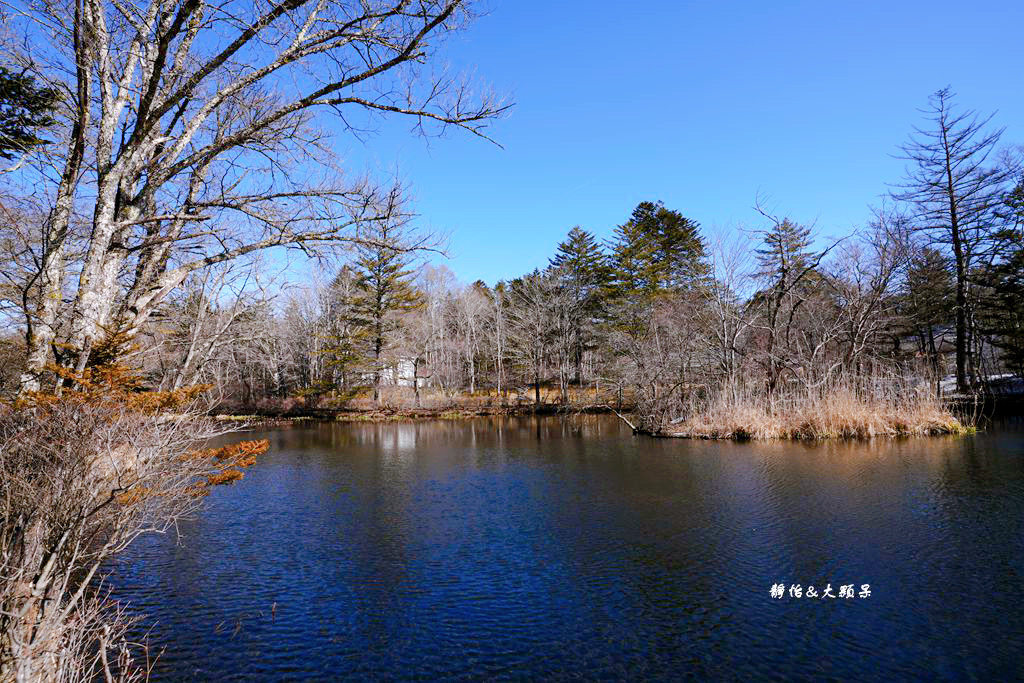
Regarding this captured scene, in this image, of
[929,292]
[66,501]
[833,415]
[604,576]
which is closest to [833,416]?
[833,415]

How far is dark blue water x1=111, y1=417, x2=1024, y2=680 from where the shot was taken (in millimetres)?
4812

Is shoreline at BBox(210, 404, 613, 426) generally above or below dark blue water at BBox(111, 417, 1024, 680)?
above

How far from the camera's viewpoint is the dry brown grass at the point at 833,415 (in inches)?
656

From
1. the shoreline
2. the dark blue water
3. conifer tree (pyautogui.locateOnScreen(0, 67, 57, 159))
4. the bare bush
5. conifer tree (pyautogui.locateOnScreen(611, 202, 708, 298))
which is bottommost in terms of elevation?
the dark blue water

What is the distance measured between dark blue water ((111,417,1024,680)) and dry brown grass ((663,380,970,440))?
3.90 meters

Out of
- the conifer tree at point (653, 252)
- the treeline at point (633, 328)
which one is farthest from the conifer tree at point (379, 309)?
the conifer tree at point (653, 252)

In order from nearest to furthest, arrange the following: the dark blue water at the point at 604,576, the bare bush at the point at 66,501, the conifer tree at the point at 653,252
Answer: the bare bush at the point at 66,501
the dark blue water at the point at 604,576
the conifer tree at the point at 653,252

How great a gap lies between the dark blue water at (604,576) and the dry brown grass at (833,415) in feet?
12.8

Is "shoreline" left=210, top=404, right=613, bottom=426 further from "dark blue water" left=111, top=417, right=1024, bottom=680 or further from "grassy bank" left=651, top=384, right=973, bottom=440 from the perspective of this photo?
"dark blue water" left=111, top=417, right=1024, bottom=680

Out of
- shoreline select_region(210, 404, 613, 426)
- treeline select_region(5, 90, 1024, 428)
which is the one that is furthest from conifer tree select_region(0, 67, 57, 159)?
shoreline select_region(210, 404, 613, 426)

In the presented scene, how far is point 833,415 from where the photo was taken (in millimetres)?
16906

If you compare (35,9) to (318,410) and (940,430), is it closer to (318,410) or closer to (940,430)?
(940,430)

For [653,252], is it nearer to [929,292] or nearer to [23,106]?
[929,292]

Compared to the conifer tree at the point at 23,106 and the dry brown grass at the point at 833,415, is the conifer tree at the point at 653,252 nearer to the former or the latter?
the dry brown grass at the point at 833,415
